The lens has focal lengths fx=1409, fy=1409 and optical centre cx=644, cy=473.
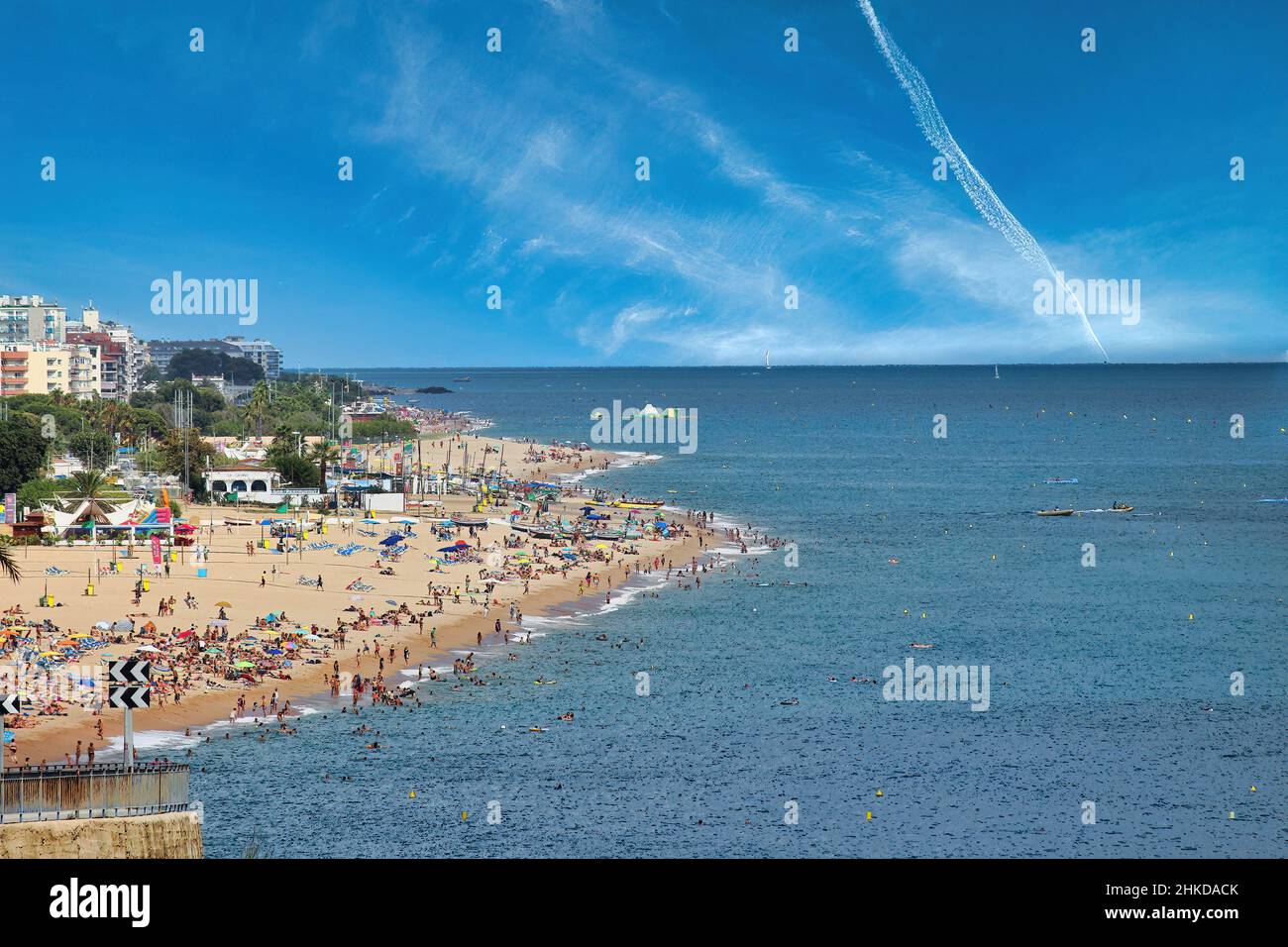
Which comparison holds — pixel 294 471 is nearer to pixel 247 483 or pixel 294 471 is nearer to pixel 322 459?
pixel 322 459

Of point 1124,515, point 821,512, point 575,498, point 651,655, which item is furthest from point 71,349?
point 651,655

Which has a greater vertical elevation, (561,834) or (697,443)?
(697,443)

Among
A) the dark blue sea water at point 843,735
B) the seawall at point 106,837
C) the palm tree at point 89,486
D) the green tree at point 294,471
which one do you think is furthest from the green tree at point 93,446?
the seawall at point 106,837

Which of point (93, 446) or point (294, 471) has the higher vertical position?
point (93, 446)

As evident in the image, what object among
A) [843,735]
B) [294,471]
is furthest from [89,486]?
[843,735]

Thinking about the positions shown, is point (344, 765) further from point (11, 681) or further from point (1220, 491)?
point (1220, 491)
